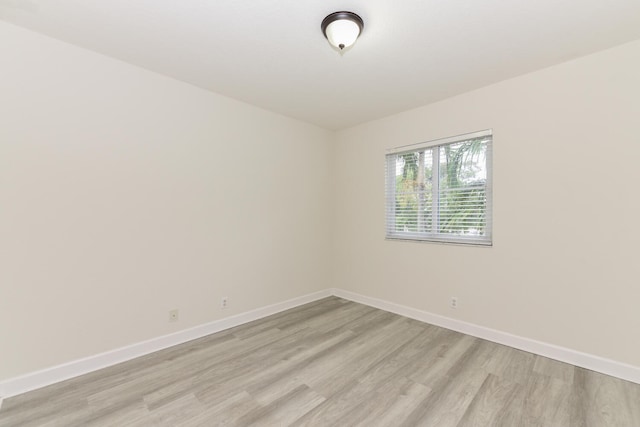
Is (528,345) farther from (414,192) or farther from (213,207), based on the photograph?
(213,207)

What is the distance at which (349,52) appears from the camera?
7.50ft

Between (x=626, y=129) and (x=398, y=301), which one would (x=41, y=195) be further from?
(x=626, y=129)

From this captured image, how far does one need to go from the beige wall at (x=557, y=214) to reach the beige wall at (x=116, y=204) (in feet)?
7.03

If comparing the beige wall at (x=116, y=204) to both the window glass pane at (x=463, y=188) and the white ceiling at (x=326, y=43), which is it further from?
the window glass pane at (x=463, y=188)

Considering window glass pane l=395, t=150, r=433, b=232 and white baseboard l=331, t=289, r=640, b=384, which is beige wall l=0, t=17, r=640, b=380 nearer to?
white baseboard l=331, t=289, r=640, b=384

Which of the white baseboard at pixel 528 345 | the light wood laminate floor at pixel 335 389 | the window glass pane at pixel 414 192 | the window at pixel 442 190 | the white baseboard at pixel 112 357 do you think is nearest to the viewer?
the light wood laminate floor at pixel 335 389

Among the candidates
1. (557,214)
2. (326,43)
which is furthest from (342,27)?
(557,214)

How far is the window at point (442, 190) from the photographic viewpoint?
2916 millimetres

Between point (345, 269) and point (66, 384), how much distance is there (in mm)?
3148

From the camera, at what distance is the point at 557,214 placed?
2.44 m

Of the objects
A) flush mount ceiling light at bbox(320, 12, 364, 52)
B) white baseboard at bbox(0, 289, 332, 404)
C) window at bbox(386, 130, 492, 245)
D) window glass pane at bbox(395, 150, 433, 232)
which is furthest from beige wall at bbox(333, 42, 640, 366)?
white baseboard at bbox(0, 289, 332, 404)

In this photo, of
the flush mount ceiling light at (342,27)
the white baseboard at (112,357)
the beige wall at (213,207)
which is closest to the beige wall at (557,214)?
the beige wall at (213,207)

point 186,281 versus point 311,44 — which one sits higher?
point 311,44

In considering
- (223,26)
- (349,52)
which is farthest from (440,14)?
(223,26)
